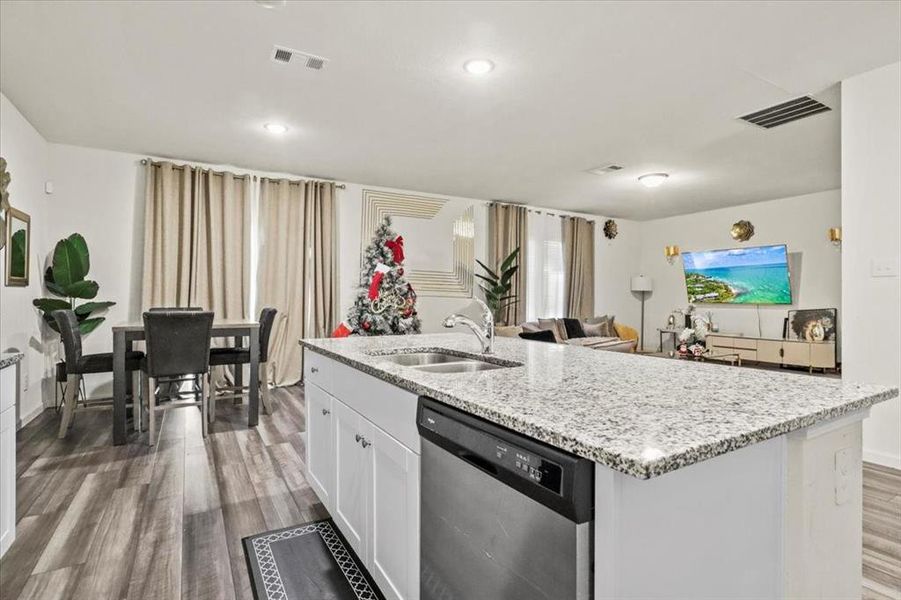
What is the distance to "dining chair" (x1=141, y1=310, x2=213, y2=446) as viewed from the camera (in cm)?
324

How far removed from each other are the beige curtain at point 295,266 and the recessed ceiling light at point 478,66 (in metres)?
3.18

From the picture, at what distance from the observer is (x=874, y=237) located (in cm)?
286

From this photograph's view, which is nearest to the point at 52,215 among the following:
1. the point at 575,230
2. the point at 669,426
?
the point at 669,426

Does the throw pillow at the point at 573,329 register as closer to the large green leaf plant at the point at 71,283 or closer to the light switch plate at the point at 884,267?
the light switch plate at the point at 884,267

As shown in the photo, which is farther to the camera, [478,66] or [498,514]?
[478,66]

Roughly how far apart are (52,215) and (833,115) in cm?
673

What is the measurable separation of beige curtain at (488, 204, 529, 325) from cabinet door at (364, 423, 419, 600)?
5505 mm

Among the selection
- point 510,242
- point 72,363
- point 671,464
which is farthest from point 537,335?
point 671,464

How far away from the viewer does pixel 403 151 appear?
4.54m

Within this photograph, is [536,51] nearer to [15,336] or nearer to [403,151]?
[403,151]

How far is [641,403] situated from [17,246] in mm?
4443

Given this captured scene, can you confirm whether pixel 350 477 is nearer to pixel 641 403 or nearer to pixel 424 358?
pixel 424 358

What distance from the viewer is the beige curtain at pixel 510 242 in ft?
22.9

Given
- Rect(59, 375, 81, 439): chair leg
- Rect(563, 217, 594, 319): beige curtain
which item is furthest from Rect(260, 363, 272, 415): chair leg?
Rect(563, 217, 594, 319): beige curtain
